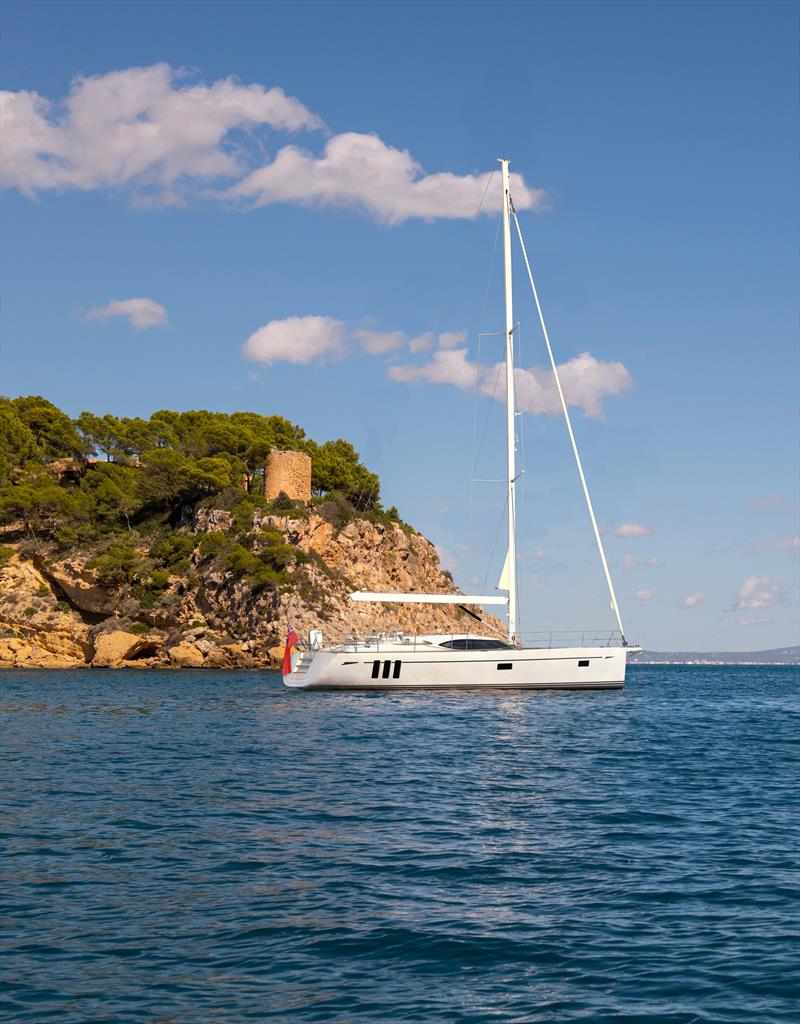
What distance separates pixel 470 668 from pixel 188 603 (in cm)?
4344

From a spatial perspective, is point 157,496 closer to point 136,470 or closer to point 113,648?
point 136,470

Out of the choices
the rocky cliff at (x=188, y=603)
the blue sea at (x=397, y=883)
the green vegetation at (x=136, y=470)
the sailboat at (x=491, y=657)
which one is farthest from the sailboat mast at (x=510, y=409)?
the green vegetation at (x=136, y=470)

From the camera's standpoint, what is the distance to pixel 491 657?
135 feet

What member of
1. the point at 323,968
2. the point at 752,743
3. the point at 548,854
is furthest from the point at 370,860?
the point at 752,743

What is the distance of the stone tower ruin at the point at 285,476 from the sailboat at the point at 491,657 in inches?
1693

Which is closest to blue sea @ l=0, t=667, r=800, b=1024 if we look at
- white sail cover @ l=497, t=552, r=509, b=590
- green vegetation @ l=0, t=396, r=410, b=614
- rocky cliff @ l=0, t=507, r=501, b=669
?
white sail cover @ l=497, t=552, r=509, b=590

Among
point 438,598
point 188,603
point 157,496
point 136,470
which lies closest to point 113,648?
point 188,603

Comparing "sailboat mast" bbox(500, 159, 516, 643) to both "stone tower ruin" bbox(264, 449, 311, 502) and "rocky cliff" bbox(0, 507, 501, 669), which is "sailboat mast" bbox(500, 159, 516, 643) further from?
"stone tower ruin" bbox(264, 449, 311, 502)

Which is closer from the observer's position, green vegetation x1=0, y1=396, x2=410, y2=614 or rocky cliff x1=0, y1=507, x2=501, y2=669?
rocky cliff x1=0, y1=507, x2=501, y2=669

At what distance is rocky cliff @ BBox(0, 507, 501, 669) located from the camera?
7662 centimetres

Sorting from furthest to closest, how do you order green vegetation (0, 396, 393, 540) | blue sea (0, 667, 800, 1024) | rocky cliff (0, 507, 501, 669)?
green vegetation (0, 396, 393, 540)
rocky cliff (0, 507, 501, 669)
blue sea (0, 667, 800, 1024)

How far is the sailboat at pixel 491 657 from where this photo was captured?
4088cm

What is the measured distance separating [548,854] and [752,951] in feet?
13.8

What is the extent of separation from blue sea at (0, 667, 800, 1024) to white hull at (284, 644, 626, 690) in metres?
14.9
